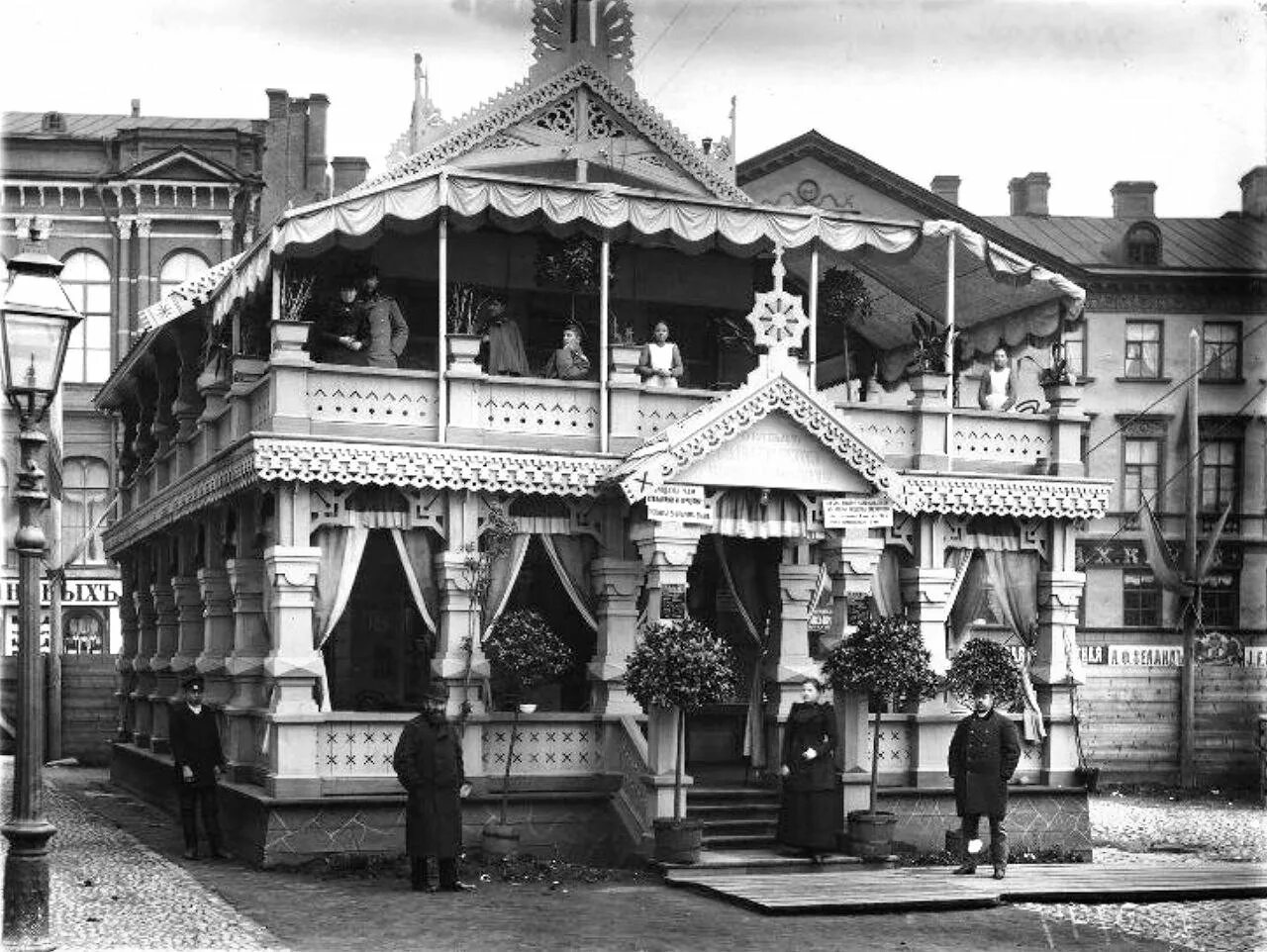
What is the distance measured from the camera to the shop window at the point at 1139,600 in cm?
5500

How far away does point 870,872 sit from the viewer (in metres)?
20.4

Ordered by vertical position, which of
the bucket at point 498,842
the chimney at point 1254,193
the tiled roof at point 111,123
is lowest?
the bucket at point 498,842

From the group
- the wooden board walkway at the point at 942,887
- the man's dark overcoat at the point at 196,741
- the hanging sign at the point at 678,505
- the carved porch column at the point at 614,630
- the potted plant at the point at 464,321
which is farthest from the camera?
the carved porch column at the point at 614,630

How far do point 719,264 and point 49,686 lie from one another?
20228 mm

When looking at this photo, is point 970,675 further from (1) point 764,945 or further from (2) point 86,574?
(2) point 86,574

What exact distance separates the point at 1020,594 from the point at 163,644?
14.3 meters

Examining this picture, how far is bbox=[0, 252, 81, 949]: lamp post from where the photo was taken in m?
13.1

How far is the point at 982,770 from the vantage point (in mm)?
20969

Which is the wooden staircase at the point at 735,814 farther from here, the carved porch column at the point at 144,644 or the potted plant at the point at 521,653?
the carved porch column at the point at 144,644

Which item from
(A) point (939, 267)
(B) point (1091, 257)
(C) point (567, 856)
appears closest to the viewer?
(C) point (567, 856)

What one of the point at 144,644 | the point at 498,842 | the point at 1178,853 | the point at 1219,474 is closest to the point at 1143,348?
the point at 1219,474

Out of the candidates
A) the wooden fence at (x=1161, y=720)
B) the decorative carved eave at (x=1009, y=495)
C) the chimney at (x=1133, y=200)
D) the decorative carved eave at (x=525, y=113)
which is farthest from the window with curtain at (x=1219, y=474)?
the decorative carved eave at (x=525, y=113)

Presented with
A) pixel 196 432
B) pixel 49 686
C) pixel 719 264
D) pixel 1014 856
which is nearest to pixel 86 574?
pixel 49 686

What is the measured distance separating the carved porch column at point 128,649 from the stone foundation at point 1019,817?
16931 mm
